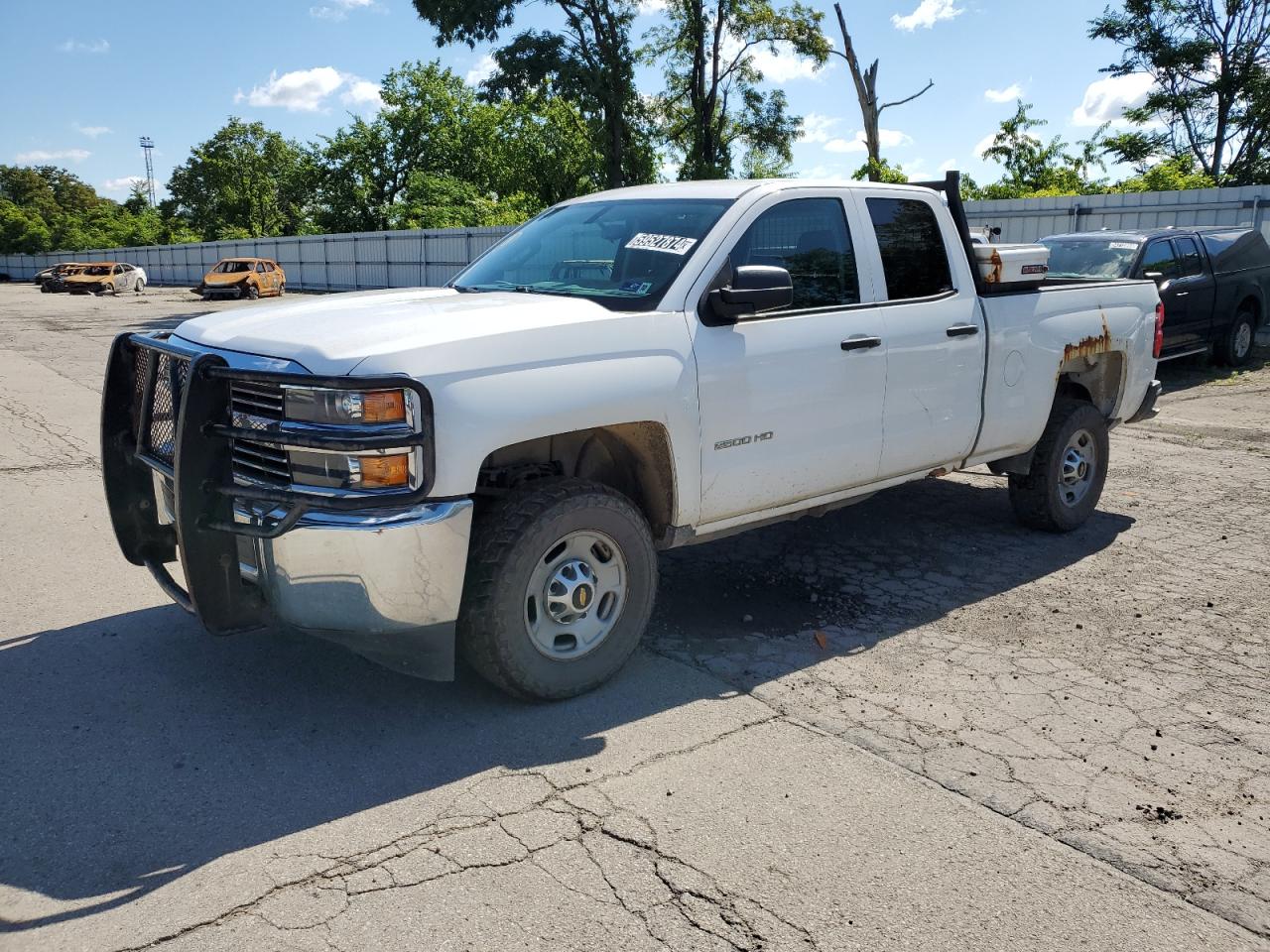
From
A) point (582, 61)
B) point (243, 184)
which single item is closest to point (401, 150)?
point (243, 184)

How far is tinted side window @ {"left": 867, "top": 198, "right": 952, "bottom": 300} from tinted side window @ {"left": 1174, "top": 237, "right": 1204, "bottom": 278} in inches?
352

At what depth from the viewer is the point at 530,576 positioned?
3.98 metres

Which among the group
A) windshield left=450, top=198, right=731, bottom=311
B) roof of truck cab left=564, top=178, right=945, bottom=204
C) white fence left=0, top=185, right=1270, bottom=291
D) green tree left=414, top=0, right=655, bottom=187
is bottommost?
windshield left=450, top=198, right=731, bottom=311

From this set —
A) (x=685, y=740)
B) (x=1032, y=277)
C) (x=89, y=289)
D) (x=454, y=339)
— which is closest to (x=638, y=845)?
(x=685, y=740)

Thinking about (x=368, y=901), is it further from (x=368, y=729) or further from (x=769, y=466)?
(x=769, y=466)

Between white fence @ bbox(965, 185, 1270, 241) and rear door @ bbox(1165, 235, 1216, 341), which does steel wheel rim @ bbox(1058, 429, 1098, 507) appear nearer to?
rear door @ bbox(1165, 235, 1216, 341)

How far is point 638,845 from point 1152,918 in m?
1.46

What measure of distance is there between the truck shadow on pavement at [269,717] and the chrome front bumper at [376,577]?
1.38 feet

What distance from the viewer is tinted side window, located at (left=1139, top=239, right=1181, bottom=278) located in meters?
12.4

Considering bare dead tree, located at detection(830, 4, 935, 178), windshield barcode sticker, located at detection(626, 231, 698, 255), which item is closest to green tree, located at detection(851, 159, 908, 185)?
bare dead tree, located at detection(830, 4, 935, 178)

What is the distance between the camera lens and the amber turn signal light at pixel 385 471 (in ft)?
11.8

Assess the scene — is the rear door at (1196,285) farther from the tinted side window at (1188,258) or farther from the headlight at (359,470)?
the headlight at (359,470)

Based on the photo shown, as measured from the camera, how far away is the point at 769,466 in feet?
15.4

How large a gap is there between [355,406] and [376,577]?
584 millimetres
